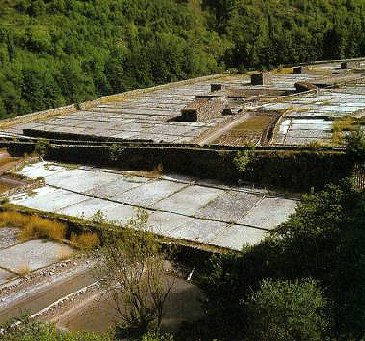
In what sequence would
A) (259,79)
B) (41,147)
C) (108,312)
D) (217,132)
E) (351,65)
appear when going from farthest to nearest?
(351,65), (259,79), (41,147), (217,132), (108,312)

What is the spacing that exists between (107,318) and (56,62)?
74.3 meters

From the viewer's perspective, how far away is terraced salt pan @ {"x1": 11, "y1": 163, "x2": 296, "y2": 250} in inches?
608

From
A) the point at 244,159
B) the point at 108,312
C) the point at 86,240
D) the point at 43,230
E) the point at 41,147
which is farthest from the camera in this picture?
the point at 41,147

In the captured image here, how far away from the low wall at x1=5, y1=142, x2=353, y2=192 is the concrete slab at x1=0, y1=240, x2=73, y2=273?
650 centimetres

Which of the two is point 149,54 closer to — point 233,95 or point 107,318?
point 233,95

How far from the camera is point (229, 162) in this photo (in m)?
19.5

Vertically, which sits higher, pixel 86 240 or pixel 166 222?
pixel 166 222

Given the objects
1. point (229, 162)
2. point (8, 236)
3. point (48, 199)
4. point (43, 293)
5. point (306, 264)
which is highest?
point (229, 162)

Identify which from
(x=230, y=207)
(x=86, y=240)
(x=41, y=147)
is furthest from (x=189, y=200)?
(x=41, y=147)

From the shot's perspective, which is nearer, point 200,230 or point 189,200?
point 200,230

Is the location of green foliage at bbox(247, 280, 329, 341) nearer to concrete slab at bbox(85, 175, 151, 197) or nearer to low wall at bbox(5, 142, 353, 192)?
low wall at bbox(5, 142, 353, 192)

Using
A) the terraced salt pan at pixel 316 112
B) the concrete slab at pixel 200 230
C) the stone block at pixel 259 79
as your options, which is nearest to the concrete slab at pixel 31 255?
the concrete slab at pixel 200 230

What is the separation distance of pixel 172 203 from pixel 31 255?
4950mm

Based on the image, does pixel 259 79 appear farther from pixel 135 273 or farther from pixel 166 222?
pixel 135 273
